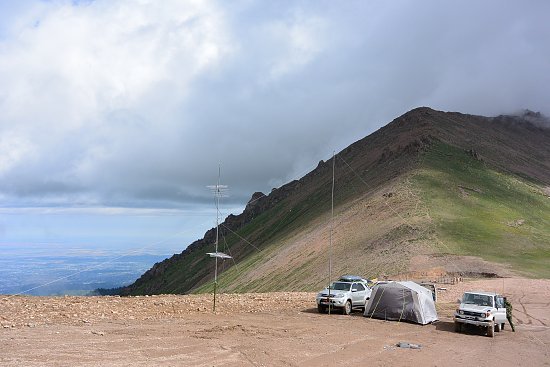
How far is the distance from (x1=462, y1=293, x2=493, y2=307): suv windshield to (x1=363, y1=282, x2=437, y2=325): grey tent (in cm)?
216

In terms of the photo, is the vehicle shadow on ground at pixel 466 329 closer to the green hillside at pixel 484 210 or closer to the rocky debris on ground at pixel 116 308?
the rocky debris on ground at pixel 116 308

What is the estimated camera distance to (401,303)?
2725 centimetres

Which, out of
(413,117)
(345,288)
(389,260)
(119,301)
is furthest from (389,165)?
(119,301)

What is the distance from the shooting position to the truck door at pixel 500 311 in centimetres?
2514

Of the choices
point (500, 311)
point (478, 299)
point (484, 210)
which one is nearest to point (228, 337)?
point (478, 299)

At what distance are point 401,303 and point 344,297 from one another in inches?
129

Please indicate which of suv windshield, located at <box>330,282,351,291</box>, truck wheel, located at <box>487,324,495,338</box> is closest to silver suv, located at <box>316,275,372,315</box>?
suv windshield, located at <box>330,282,351,291</box>

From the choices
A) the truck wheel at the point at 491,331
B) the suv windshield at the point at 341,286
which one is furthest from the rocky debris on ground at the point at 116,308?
the truck wheel at the point at 491,331

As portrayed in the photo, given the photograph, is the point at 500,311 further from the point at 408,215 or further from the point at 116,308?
the point at 408,215

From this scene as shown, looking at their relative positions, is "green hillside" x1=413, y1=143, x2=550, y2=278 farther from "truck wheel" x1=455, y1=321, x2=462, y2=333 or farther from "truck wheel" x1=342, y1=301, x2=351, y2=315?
"truck wheel" x1=342, y1=301, x2=351, y2=315

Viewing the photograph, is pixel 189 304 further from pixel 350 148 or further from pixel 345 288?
pixel 350 148

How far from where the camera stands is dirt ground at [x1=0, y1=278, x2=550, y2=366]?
1631cm

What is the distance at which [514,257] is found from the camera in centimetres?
5253

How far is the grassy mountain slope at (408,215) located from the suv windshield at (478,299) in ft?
71.0
